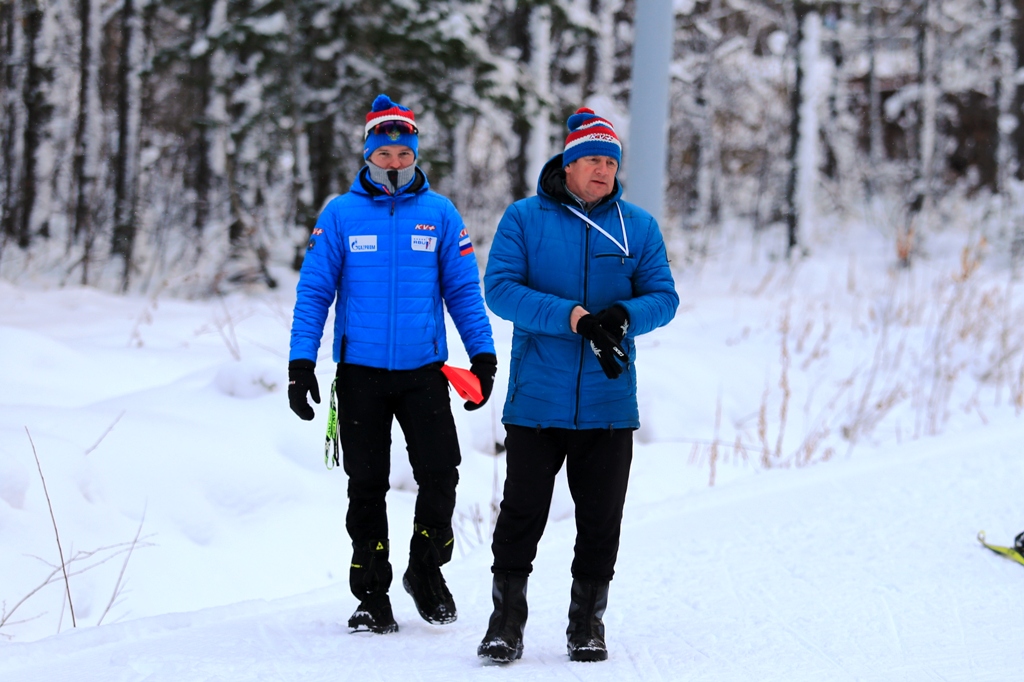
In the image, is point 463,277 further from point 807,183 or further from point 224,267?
point 807,183

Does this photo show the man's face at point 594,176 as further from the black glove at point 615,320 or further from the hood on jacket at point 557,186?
the black glove at point 615,320

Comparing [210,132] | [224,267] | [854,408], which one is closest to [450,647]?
[854,408]

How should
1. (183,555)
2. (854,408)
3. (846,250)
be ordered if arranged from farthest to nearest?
(846,250), (854,408), (183,555)

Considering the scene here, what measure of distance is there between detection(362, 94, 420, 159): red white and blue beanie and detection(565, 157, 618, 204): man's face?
1.95ft

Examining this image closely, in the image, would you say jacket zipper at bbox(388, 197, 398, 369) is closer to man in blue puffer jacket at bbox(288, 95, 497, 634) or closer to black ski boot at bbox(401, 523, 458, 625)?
man in blue puffer jacket at bbox(288, 95, 497, 634)

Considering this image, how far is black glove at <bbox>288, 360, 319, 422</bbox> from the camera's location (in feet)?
9.35

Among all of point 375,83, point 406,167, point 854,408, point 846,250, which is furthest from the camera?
point 846,250

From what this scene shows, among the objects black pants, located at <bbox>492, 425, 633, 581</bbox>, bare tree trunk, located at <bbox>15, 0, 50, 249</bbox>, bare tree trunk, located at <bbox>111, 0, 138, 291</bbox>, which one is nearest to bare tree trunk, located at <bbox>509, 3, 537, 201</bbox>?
bare tree trunk, located at <bbox>111, 0, 138, 291</bbox>

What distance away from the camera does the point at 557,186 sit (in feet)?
9.19

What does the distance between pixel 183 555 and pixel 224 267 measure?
29.5 ft

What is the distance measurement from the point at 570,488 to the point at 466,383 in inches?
19.7

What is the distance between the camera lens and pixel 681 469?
235 inches

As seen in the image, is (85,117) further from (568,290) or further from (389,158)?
(568,290)

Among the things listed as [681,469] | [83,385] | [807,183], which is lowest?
[681,469]
